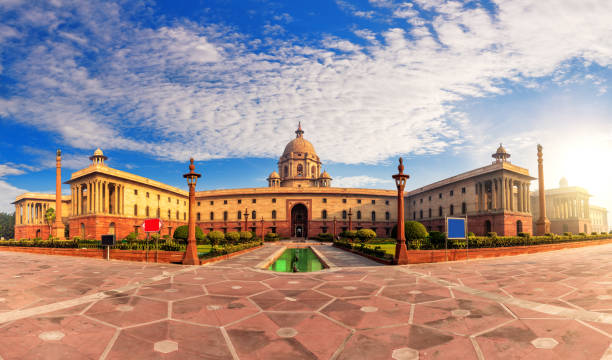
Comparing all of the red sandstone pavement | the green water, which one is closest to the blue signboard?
the red sandstone pavement

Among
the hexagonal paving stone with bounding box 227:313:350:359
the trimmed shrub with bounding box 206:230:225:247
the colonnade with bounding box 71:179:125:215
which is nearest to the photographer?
the hexagonal paving stone with bounding box 227:313:350:359

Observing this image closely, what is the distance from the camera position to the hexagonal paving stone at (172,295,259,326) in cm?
660

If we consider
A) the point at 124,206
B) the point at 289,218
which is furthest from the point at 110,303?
the point at 289,218

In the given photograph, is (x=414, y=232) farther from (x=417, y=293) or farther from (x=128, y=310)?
(x=128, y=310)

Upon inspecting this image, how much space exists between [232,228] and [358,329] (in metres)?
53.3

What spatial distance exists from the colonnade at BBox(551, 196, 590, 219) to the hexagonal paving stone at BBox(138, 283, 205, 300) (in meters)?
75.7

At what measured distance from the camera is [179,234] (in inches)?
1059

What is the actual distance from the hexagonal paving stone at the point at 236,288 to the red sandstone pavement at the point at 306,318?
0.11 feet

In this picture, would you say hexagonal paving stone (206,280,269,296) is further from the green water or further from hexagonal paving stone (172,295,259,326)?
the green water

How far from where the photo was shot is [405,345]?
5203mm

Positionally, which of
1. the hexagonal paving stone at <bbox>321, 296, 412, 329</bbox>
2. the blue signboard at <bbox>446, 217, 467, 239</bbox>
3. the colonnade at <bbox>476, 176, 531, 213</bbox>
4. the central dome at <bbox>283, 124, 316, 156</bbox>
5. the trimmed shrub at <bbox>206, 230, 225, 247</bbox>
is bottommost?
the trimmed shrub at <bbox>206, 230, 225, 247</bbox>

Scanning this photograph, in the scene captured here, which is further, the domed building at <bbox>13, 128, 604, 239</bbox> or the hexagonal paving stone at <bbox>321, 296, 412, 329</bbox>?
the domed building at <bbox>13, 128, 604, 239</bbox>

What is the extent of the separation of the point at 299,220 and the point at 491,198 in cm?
3073

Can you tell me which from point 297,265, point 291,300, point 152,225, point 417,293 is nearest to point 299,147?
point 297,265
